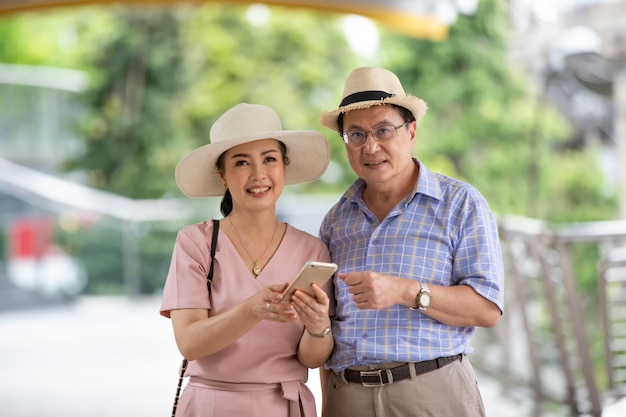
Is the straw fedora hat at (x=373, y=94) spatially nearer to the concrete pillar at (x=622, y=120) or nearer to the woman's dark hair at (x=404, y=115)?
the woman's dark hair at (x=404, y=115)

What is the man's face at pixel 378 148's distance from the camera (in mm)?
2498

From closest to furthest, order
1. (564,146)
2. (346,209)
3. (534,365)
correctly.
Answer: (346,209), (534,365), (564,146)

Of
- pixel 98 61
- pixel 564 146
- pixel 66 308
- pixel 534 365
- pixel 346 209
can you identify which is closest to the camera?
pixel 346 209

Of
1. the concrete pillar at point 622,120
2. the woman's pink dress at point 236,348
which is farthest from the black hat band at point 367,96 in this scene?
the concrete pillar at point 622,120

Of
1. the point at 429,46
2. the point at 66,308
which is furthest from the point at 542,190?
the point at 66,308

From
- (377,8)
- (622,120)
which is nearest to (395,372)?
(377,8)

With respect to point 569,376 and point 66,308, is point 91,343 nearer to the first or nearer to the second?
point 66,308

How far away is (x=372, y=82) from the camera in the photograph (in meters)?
2.54

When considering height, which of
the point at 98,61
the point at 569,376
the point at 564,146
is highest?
the point at 98,61

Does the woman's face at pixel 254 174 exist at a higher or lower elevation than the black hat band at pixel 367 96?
lower

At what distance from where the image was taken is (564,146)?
47.9 feet

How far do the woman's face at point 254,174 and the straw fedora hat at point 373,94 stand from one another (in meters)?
0.23

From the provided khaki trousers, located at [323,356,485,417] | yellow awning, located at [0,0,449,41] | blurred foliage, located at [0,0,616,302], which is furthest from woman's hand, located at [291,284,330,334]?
blurred foliage, located at [0,0,616,302]

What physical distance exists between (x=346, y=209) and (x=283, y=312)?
23.5 inches
